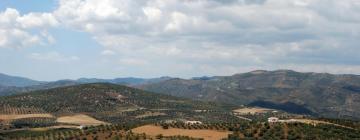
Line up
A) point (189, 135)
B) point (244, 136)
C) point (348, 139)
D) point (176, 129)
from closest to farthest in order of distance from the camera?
1. point (348, 139)
2. point (244, 136)
3. point (189, 135)
4. point (176, 129)

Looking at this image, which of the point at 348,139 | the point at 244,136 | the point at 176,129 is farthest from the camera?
the point at 176,129

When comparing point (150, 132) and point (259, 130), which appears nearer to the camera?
point (259, 130)

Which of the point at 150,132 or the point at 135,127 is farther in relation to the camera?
the point at 135,127

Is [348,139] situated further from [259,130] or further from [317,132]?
[259,130]

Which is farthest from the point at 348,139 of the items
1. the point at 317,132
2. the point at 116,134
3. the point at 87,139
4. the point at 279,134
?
the point at 87,139

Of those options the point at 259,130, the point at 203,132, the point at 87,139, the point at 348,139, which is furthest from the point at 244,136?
the point at 87,139

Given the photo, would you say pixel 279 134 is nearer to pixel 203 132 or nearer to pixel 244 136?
pixel 244 136
